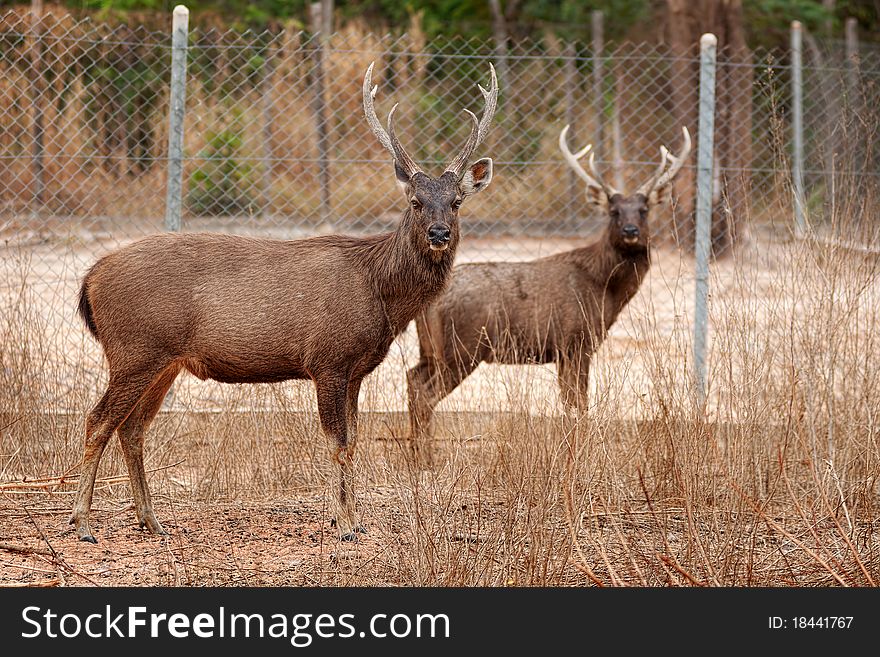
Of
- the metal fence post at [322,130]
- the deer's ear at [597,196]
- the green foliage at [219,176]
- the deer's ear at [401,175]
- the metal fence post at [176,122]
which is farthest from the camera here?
the green foliage at [219,176]

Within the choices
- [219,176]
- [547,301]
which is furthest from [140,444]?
[219,176]

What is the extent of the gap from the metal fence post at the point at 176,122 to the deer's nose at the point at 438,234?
82.4 inches

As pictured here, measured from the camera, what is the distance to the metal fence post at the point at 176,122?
21.6 feet

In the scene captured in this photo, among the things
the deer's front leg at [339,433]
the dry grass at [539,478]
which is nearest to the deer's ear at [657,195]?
the dry grass at [539,478]

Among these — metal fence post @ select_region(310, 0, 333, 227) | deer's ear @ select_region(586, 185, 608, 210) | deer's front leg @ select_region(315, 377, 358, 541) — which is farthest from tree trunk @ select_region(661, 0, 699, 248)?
deer's front leg @ select_region(315, 377, 358, 541)

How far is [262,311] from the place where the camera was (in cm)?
523

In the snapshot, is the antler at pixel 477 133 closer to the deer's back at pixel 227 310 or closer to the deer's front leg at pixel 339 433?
the deer's back at pixel 227 310

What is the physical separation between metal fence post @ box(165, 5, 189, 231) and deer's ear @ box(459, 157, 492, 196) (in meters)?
1.97

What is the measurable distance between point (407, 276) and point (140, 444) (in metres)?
1.51

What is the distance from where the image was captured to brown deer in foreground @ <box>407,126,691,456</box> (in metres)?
7.16

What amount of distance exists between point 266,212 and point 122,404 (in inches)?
200

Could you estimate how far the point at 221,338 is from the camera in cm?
518

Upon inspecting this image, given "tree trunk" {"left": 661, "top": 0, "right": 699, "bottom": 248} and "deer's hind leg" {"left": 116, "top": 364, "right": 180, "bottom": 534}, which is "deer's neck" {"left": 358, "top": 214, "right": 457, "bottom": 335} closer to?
"deer's hind leg" {"left": 116, "top": 364, "right": 180, "bottom": 534}

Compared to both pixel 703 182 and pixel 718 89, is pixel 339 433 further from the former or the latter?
pixel 718 89
